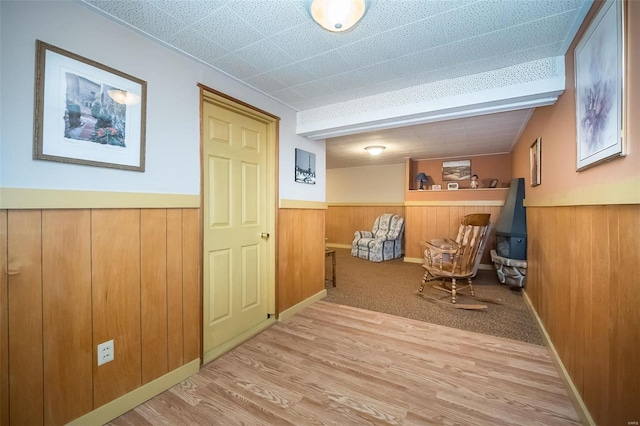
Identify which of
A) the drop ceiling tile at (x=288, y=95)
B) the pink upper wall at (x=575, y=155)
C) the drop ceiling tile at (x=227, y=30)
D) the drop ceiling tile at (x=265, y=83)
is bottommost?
the pink upper wall at (x=575, y=155)

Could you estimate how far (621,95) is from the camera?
1.08m

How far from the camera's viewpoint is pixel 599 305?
4.17ft

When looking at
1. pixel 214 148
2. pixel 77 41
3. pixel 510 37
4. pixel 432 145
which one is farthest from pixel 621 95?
pixel 432 145

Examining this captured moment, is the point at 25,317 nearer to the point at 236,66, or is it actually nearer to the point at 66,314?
the point at 66,314

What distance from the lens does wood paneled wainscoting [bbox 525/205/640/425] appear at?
1.02 m

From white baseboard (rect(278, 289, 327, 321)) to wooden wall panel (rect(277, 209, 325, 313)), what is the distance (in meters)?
0.04

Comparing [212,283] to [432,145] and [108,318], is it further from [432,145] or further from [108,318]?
[432,145]

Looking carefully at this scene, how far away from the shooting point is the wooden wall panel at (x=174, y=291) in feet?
5.62

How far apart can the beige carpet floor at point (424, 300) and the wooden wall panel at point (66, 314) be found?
2357 millimetres

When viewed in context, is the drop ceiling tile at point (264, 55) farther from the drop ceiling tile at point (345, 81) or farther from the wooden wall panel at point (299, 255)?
the wooden wall panel at point (299, 255)

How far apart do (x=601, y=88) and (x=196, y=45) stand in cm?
230

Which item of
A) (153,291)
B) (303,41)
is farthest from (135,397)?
(303,41)

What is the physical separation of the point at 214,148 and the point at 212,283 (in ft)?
3.60

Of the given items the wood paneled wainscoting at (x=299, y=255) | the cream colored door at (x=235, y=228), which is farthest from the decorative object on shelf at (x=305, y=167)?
the cream colored door at (x=235, y=228)
